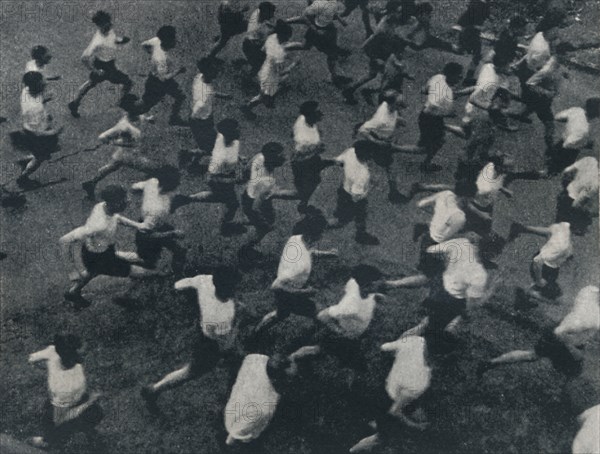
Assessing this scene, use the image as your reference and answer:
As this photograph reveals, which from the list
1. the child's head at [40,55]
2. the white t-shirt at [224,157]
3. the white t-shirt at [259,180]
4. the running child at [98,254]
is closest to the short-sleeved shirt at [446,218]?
the white t-shirt at [259,180]

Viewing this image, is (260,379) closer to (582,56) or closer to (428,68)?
(428,68)

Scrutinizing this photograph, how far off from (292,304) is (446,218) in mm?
2208

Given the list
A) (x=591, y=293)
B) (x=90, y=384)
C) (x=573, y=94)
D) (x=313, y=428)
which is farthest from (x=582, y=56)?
(x=90, y=384)

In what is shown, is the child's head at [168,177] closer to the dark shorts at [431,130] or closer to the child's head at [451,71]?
the dark shorts at [431,130]

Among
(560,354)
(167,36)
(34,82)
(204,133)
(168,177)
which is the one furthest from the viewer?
(167,36)

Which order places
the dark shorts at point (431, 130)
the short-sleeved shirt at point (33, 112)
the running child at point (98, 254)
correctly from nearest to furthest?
the running child at point (98, 254) → the short-sleeved shirt at point (33, 112) → the dark shorts at point (431, 130)

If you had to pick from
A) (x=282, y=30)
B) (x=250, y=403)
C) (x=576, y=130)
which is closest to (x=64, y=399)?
(x=250, y=403)

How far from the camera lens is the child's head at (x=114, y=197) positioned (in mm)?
7504

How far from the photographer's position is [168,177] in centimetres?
779

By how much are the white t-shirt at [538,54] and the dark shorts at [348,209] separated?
4093 millimetres

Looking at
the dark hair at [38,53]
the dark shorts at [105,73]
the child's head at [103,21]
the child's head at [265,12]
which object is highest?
the child's head at [103,21]

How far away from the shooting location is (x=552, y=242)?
6.95 meters

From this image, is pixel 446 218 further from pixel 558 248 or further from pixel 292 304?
pixel 292 304

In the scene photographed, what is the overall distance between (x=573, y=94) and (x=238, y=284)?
23.8 ft
